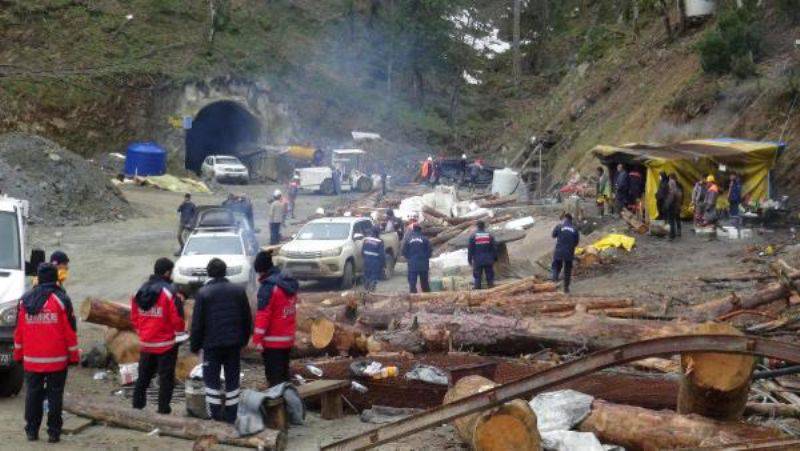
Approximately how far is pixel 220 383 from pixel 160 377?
67cm

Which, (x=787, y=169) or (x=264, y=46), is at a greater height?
(x=264, y=46)

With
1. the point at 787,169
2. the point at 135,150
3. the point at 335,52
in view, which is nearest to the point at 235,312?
the point at 787,169

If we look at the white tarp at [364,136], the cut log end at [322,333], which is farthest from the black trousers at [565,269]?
the white tarp at [364,136]

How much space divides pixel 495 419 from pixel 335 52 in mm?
62736

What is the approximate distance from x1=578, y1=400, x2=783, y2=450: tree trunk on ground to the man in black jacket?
3.33 metres

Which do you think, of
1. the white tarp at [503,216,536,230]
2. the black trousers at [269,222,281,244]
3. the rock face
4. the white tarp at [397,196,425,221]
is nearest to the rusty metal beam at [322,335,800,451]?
the black trousers at [269,222,281,244]

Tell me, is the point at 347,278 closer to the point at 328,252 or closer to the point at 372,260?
the point at 328,252

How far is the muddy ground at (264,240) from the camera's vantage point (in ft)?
31.3

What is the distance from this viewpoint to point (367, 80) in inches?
2771

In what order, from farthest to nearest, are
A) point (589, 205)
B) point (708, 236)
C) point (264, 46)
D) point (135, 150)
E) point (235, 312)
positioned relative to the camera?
point (264, 46), point (135, 150), point (589, 205), point (708, 236), point (235, 312)

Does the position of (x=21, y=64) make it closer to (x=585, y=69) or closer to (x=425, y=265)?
(x=585, y=69)

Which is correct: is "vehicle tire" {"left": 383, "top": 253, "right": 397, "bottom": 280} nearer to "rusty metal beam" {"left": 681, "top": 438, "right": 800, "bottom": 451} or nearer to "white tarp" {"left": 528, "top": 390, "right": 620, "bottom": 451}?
"white tarp" {"left": 528, "top": 390, "right": 620, "bottom": 451}

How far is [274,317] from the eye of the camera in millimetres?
10086

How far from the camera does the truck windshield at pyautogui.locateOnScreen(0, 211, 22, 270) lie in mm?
12369
